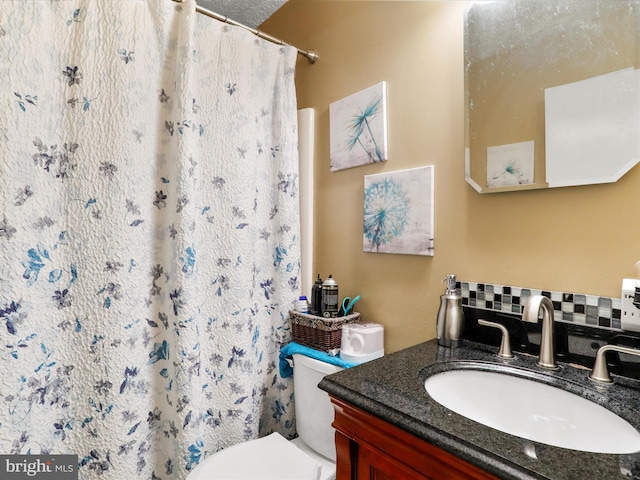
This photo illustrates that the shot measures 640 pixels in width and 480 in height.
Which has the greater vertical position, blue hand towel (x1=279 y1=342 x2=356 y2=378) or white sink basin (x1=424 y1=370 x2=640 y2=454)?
white sink basin (x1=424 y1=370 x2=640 y2=454)

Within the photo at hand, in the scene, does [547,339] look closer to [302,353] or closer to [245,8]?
[302,353]

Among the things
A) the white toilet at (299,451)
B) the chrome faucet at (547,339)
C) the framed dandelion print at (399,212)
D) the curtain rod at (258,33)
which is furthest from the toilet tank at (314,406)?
the curtain rod at (258,33)

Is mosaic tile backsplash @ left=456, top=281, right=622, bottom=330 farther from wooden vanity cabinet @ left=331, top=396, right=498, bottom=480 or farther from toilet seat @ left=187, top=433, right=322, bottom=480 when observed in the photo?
→ toilet seat @ left=187, top=433, right=322, bottom=480

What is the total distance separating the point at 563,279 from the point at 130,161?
1.44m

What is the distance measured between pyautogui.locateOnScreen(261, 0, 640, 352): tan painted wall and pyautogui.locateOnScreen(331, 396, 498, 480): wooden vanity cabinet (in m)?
0.56

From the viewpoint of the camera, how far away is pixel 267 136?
1.61 metres

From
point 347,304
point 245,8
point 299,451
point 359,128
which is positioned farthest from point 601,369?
point 245,8

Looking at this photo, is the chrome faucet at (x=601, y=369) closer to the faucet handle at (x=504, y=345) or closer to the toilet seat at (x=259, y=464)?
the faucet handle at (x=504, y=345)

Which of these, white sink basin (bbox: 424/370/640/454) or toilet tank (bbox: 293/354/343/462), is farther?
toilet tank (bbox: 293/354/343/462)

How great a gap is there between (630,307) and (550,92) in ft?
1.95

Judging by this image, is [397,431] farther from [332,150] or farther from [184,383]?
[332,150]

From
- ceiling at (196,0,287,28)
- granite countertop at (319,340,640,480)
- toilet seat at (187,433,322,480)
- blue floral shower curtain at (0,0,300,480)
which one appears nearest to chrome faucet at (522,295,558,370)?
granite countertop at (319,340,640,480)

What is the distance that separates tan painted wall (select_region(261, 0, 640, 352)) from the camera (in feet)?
3.01

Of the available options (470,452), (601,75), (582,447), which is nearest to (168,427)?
(470,452)
